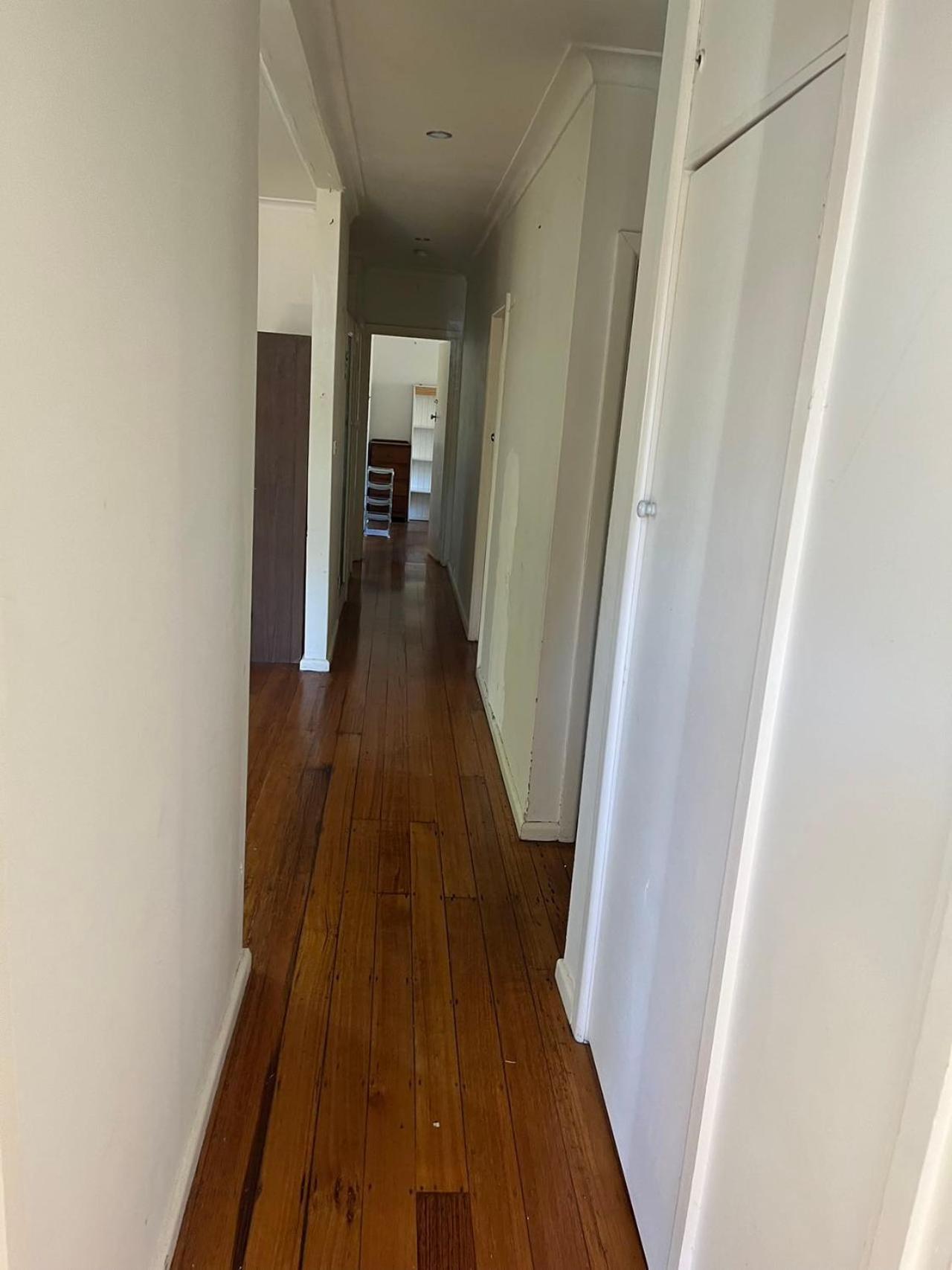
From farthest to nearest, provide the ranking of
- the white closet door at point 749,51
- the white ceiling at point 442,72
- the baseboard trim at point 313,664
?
1. the baseboard trim at point 313,664
2. the white ceiling at point 442,72
3. the white closet door at point 749,51

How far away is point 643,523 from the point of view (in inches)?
69.1

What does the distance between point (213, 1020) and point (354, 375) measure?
211 inches

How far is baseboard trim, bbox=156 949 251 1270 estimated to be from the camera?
55.3 inches

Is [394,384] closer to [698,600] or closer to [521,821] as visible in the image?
[521,821]

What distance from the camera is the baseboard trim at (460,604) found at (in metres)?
5.82

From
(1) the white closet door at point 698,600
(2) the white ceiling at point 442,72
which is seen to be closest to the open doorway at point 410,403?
(2) the white ceiling at point 442,72

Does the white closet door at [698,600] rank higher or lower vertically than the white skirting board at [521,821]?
higher

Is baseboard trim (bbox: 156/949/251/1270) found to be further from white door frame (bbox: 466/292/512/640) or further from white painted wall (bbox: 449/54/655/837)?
white door frame (bbox: 466/292/512/640)

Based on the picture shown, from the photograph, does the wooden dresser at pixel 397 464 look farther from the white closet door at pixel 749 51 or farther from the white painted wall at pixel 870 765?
the white painted wall at pixel 870 765

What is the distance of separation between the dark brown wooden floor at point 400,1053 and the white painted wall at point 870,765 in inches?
24.4

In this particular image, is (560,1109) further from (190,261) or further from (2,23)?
(2,23)

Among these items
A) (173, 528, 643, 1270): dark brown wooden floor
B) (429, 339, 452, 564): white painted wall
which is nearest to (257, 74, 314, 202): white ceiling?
(173, 528, 643, 1270): dark brown wooden floor

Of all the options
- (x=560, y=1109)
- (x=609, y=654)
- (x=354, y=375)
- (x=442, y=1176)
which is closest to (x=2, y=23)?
(x=609, y=654)

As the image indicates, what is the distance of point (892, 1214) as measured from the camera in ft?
2.56
